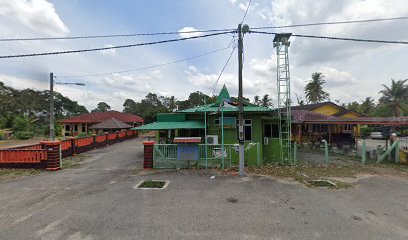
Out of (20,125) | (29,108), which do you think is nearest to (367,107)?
(20,125)

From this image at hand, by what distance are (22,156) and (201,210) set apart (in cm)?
1093

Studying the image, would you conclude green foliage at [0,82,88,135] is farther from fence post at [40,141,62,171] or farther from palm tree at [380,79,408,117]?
palm tree at [380,79,408,117]

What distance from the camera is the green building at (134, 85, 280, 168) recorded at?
1131cm

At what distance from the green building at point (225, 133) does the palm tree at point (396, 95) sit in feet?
115

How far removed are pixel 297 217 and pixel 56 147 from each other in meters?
11.6

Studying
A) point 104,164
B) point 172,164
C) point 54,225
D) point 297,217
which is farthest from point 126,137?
point 297,217

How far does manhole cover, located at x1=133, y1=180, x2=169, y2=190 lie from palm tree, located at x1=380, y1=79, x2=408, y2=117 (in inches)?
1701

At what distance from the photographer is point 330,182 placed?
8.77 metres

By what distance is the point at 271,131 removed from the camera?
46.8ft

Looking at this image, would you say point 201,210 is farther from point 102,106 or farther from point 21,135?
point 102,106

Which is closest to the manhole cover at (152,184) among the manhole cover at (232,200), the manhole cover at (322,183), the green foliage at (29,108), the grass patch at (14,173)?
the manhole cover at (232,200)

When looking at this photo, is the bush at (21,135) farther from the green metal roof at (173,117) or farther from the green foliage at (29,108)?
the green metal roof at (173,117)

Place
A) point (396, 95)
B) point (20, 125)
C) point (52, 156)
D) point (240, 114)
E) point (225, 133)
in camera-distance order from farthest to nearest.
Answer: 1. point (396, 95)
2. point (20, 125)
3. point (225, 133)
4. point (52, 156)
5. point (240, 114)

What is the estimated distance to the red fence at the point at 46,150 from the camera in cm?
1138
